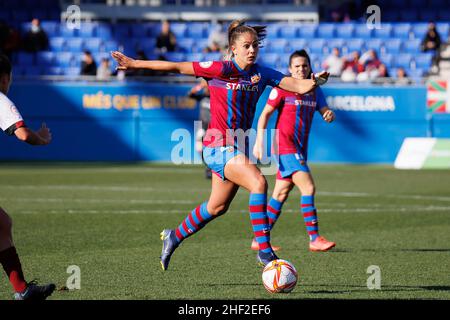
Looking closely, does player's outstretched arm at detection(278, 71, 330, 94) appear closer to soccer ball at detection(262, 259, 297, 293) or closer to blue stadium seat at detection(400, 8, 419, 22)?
soccer ball at detection(262, 259, 297, 293)

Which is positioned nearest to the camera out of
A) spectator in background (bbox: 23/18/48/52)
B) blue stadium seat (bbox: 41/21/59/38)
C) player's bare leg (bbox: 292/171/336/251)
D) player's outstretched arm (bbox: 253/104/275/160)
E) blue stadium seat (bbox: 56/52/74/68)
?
player's bare leg (bbox: 292/171/336/251)

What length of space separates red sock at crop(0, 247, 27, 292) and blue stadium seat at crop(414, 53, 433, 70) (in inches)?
834

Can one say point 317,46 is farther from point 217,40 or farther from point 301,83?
point 301,83

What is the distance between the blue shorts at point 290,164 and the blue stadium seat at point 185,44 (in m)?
17.5

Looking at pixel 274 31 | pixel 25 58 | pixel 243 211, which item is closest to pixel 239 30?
pixel 243 211

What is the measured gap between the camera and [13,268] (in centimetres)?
720

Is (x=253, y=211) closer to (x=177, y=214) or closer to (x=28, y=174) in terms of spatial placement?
(x=177, y=214)

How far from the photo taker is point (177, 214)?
13.5 m

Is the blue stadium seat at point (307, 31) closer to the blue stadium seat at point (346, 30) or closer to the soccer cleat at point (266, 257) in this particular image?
the blue stadium seat at point (346, 30)

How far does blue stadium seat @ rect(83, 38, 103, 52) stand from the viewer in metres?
28.5

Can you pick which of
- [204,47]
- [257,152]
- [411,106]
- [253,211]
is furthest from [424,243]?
[204,47]

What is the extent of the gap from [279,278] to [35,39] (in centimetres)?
2145

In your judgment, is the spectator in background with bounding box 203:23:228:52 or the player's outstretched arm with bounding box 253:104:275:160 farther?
the spectator in background with bounding box 203:23:228:52

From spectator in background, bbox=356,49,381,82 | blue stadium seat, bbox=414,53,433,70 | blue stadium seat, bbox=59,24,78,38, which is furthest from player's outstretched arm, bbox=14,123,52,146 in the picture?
blue stadium seat, bbox=59,24,78,38
